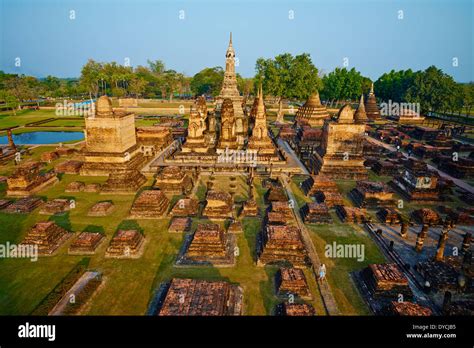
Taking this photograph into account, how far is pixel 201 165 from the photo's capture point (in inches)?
1077

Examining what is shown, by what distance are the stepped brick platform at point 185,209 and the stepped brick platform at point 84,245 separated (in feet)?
15.7

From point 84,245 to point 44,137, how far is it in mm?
35525

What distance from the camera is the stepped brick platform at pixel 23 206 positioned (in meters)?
18.3

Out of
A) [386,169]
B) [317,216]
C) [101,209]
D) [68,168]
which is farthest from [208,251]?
[386,169]

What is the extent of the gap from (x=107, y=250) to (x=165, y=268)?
3.22 metres

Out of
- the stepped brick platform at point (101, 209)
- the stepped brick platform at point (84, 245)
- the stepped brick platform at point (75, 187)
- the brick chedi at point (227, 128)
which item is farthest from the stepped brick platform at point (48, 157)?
the stepped brick platform at point (84, 245)

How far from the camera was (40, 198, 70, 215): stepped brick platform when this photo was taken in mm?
18172

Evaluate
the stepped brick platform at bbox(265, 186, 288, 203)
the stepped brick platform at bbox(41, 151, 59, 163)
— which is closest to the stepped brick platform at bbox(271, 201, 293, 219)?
the stepped brick platform at bbox(265, 186, 288, 203)

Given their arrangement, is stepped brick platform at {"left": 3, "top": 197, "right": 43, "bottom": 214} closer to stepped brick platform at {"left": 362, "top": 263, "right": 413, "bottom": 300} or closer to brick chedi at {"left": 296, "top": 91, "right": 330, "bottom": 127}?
stepped brick platform at {"left": 362, "top": 263, "right": 413, "bottom": 300}

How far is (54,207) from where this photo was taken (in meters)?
18.2

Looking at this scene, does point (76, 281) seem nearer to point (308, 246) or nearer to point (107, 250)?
point (107, 250)

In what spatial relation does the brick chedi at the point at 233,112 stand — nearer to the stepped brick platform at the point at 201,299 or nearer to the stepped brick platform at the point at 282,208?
the stepped brick platform at the point at 282,208
